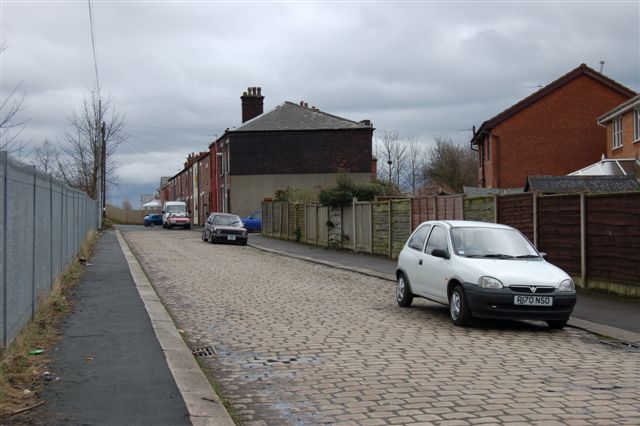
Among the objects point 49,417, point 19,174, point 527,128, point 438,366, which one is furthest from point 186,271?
point 527,128

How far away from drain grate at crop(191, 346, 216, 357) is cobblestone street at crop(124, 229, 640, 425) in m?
0.09

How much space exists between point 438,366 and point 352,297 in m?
6.46

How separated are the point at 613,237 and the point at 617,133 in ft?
69.7

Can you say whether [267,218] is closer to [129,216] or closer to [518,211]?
[518,211]

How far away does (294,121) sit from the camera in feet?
171

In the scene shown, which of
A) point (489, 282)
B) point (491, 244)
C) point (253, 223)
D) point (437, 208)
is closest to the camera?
point (489, 282)

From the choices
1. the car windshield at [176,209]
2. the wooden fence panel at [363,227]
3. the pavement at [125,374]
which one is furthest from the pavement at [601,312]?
the car windshield at [176,209]

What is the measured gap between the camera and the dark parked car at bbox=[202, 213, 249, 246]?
3275cm

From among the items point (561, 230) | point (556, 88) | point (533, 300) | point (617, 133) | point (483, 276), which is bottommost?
point (533, 300)

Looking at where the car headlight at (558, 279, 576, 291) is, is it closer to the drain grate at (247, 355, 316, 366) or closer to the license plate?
the license plate

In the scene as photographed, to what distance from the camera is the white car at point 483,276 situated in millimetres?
9570

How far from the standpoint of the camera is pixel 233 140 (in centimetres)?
5075

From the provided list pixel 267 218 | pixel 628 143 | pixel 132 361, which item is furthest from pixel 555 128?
pixel 132 361

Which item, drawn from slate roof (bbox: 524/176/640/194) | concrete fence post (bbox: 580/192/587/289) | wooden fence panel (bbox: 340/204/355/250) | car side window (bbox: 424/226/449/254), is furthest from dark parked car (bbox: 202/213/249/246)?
car side window (bbox: 424/226/449/254)
